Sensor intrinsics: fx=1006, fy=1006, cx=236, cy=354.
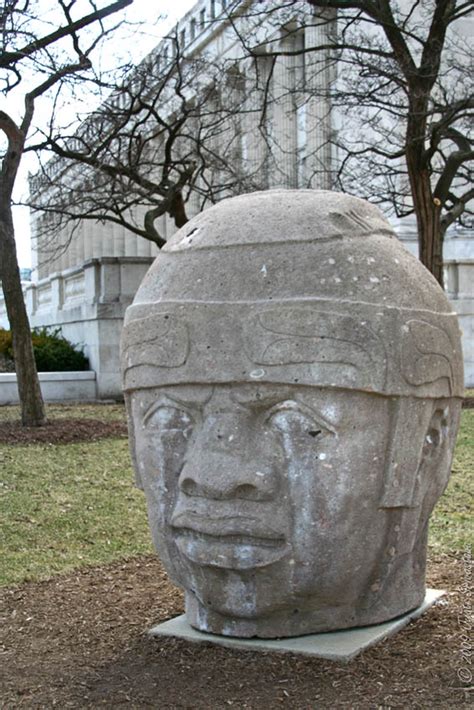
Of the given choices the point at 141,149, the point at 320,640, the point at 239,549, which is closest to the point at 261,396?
the point at 239,549

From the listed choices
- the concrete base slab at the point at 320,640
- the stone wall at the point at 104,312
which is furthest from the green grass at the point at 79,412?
the concrete base slab at the point at 320,640

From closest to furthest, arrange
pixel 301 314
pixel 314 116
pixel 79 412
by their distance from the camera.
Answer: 1. pixel 301 314
2. pixel 79 412
3. pixel 314 116

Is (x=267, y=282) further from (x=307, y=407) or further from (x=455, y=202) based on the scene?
(x=455, y=202)

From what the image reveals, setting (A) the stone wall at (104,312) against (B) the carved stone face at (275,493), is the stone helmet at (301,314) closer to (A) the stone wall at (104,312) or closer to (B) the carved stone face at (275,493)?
(B) the carved stone face at (275,493)

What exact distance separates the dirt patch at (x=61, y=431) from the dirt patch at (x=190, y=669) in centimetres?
681

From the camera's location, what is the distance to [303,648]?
4555 millimetres

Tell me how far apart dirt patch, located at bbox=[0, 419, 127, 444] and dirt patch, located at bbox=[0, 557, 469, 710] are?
268 inches

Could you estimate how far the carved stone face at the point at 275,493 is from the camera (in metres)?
4.33

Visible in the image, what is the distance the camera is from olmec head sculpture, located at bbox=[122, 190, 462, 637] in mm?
4320

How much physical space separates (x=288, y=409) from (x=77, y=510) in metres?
4.51

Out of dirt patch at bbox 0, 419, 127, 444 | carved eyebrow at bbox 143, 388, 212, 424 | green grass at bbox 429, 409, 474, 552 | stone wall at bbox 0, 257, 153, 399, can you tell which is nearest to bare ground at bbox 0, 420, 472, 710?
carved eyebrow at bbox 143, 388, 212, 424

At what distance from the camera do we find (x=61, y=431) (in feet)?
42.0

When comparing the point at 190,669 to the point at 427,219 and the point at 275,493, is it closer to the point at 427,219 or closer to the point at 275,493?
the point at 275,493

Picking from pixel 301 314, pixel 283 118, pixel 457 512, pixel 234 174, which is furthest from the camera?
pixel 283 118
